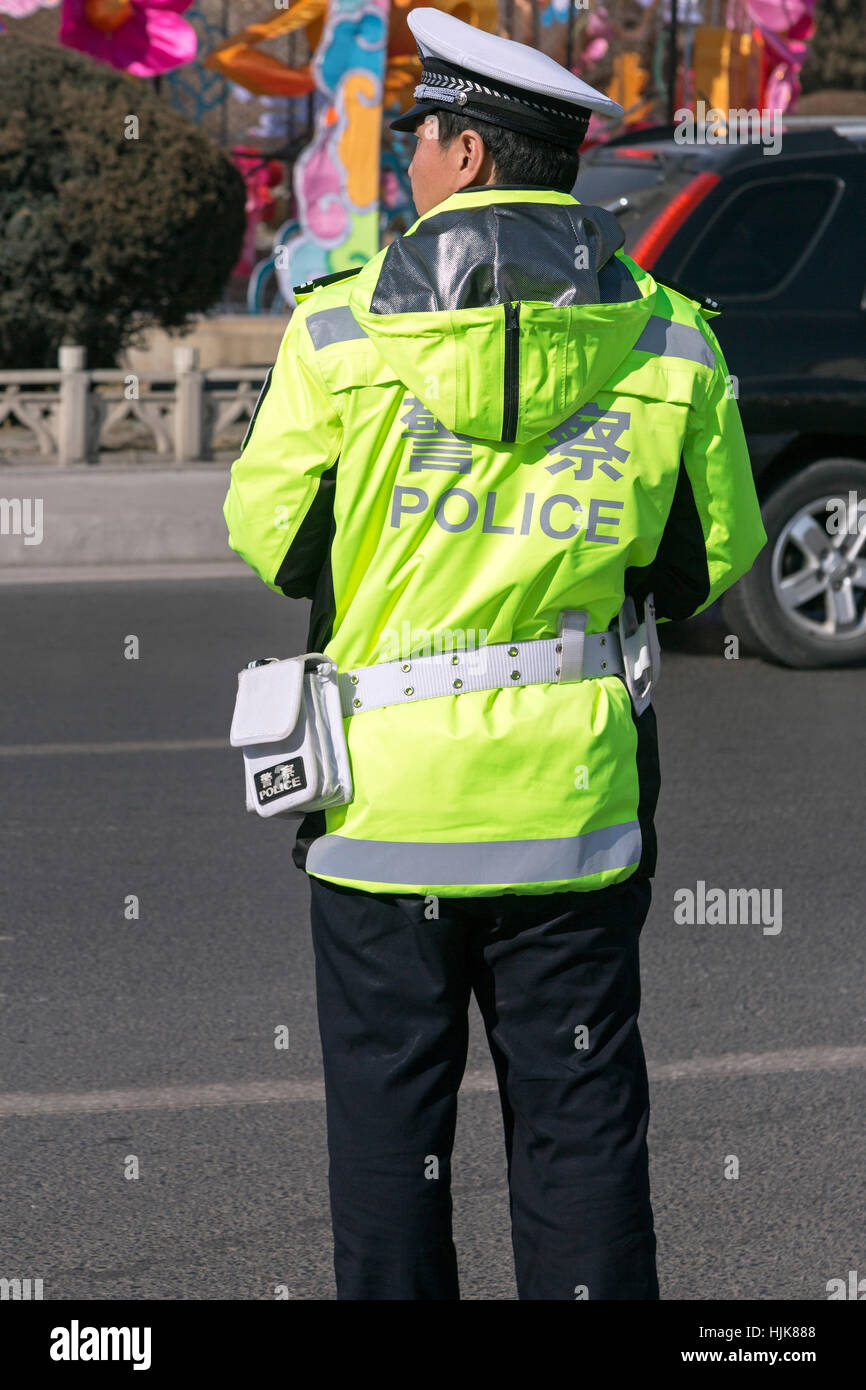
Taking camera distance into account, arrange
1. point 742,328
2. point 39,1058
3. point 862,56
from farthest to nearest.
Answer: point 862,56
point 742,328
point 39,1058

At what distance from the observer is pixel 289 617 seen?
348 inches

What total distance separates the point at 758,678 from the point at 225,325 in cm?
1190

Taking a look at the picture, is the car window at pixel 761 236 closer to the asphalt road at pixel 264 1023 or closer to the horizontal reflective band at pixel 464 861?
the asphalt road at pixel 264 1023

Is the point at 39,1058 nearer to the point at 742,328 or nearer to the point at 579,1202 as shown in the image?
the point at 579,1202

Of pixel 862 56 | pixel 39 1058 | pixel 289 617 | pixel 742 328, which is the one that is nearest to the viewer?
pixel 39 1058

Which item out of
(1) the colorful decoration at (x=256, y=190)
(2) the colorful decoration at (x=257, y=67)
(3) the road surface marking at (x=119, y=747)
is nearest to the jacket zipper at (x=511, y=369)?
(3) the road surface marking at (x=119, y=747)

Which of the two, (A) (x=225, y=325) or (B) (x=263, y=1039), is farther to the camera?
(A) (x=225, y=325)

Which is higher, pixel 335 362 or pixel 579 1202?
pixel 335 362

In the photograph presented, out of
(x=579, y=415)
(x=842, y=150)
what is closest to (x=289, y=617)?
(x=842, y=150)

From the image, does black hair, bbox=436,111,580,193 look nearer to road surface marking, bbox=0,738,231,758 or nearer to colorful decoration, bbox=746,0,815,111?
road surface marking, bbox=0,738,231,758

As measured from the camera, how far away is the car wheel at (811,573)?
306 inches

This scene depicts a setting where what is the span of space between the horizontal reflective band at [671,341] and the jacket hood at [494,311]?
0.09 m

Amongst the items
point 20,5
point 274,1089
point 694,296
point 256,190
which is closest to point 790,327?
point 274,1089

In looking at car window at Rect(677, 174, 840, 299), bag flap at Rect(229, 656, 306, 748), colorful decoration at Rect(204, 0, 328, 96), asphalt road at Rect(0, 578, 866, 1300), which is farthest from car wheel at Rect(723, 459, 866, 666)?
colorful decoration at Rect(204, 0, 328, 96)
